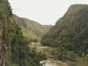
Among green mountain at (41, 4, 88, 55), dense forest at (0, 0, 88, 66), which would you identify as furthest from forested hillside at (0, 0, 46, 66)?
green mountain at (41, 4, 88, 55)

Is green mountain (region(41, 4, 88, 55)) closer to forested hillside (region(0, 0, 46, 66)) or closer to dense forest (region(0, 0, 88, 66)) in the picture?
dense forest (region(0, 0, 88, 66))

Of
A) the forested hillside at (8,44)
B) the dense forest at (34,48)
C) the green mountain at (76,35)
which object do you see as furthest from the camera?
the green mountain at (76,35)

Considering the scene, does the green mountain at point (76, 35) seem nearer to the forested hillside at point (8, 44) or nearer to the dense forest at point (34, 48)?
the dense forest at point (34, 48)

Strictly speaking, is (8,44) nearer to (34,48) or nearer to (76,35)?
(34,48)

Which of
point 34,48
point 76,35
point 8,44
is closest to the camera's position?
point 8,44

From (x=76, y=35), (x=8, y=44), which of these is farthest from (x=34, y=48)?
(x=8, y=44)

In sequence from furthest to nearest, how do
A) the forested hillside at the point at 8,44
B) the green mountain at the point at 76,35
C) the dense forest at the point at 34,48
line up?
the green mountain at the point at 76,35 < the dense forest at the point at 34,48 < the forested hillside at the point at 8,44

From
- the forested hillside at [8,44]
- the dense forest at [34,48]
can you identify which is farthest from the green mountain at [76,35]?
the forested hillside at [8,44]

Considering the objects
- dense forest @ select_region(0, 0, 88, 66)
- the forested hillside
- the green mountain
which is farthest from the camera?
the green mountain

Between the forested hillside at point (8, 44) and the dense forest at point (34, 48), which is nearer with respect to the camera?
the forested hillside at point (8, 44)

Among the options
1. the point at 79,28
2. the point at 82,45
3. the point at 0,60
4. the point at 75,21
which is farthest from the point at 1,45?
the point at 75,21

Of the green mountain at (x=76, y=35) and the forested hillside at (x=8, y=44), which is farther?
the green mountain at (x=76, y=35)
